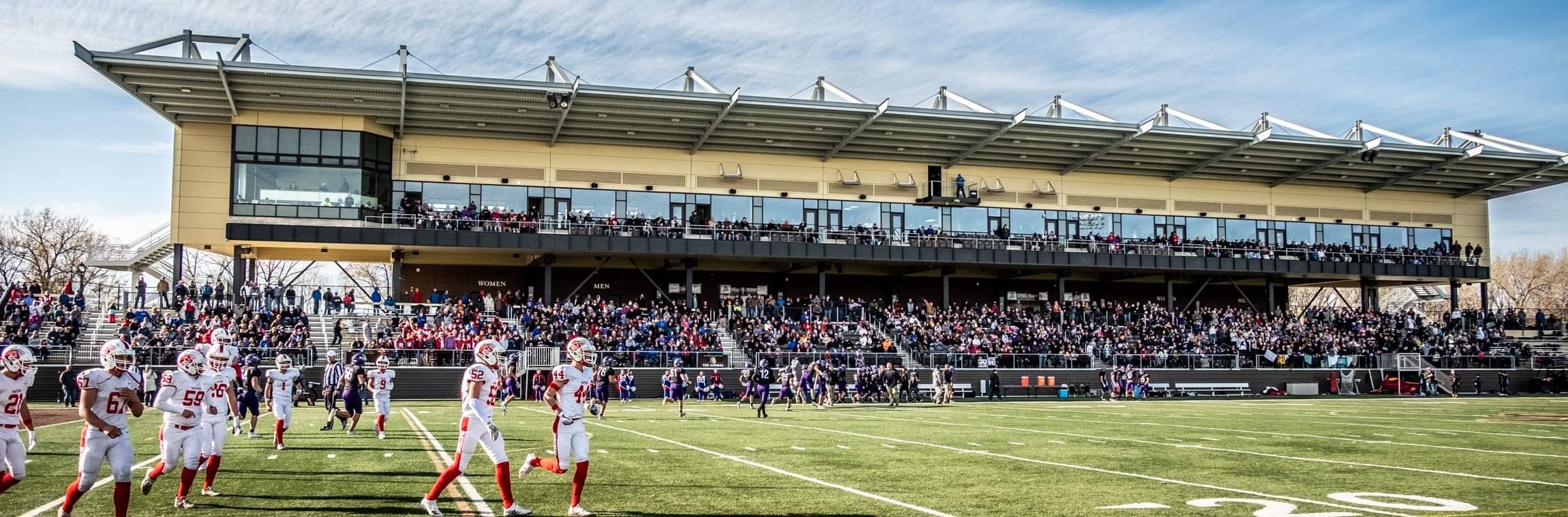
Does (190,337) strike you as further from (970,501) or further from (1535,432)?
(1535,432)

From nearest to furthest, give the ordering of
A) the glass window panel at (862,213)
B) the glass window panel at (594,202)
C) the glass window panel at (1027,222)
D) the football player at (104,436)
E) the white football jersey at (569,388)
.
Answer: the football player at (104,436) → the white football jersey at (569,388) → the glass window panel at (594,202) → the glass window panel at (862,213) → the glass window panel at (1027,222)

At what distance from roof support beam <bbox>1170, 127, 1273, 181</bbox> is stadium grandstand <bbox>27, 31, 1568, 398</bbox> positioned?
0.17m

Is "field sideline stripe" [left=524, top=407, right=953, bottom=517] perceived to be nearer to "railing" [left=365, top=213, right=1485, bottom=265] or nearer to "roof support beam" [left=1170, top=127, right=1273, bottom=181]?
"railing" [left=365, top=213, right=1485, bottom=265]

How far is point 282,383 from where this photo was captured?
61.0 feet

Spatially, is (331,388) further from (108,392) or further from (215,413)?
(108,392)

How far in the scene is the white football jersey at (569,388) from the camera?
10.8 metres

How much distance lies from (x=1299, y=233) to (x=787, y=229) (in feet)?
91.5

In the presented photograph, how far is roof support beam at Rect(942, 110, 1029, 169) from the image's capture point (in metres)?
46.9

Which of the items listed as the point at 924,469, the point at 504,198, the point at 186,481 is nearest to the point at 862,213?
the point at 504,198

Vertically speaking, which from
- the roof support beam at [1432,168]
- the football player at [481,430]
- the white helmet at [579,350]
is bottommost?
the football player at [481,430]

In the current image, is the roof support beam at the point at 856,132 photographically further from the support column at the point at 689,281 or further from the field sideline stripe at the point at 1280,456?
the field sideline stripe at the point at 1280,456

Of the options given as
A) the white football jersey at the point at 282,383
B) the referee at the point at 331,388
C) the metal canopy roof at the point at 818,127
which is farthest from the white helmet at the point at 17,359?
the metal canopy roof at the point at 818,127

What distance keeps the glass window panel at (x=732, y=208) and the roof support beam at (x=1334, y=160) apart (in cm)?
2732

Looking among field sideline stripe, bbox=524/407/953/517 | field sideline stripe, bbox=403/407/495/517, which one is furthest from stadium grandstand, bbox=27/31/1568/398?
field sideline stripe, bbox=524/407/953/517
